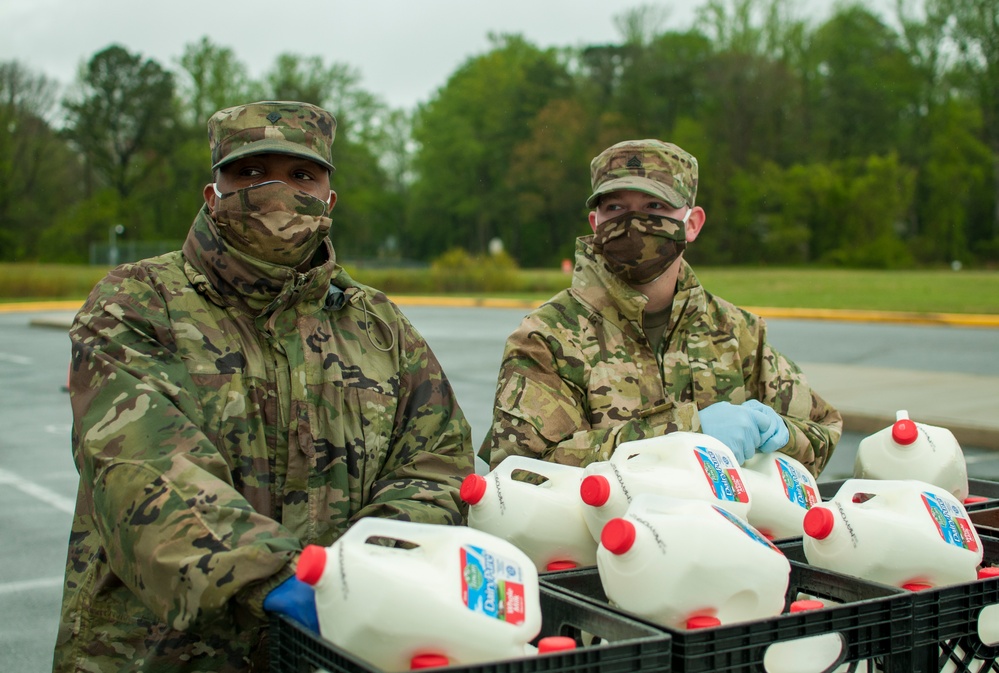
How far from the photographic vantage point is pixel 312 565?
1.80 meters

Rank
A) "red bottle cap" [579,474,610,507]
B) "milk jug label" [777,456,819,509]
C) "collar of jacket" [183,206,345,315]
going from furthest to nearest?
"milk jug label" [777,456,819,509]
"collar of jacket" [183,206,345,315]
"red bottle cap" [579,474,610,507]

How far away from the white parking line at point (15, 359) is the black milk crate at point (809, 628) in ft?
51.0

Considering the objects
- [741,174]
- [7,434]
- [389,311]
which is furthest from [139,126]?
[389,311]

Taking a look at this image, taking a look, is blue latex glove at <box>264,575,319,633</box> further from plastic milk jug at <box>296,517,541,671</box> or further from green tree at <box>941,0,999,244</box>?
green tree at <box>941,0,999,244</box>

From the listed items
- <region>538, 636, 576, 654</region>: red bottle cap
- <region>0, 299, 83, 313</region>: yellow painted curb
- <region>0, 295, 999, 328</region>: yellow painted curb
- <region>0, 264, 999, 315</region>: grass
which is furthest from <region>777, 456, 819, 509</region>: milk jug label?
<region>0, 299, 83, 313</region>: yellow painted curb

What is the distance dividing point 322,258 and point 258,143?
35 cm

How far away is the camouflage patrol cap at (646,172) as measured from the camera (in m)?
3.28

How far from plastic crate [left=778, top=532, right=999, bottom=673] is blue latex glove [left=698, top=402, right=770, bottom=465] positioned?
645 millimetres

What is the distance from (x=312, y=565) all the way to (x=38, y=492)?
652 centimetres

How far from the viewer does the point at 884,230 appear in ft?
225

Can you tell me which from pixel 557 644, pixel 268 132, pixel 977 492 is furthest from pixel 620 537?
pixel 977 492

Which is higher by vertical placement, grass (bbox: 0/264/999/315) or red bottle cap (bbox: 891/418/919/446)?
red bottle cap (bbox: 891/418/919/446)

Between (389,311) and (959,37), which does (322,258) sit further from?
(959,37)

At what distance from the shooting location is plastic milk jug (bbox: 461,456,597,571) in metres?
2.47
